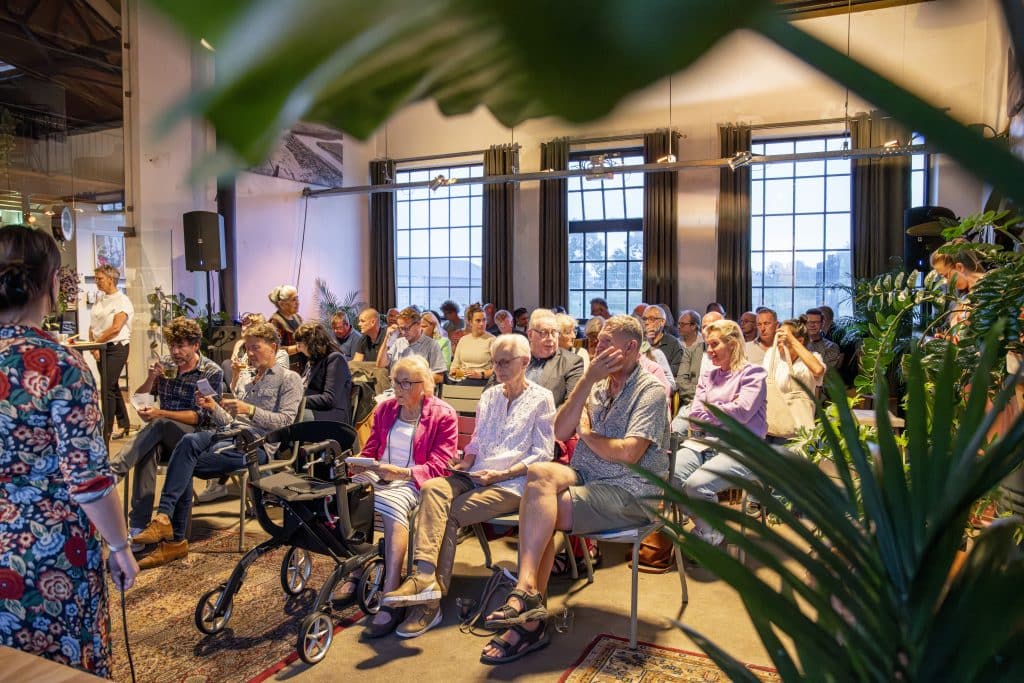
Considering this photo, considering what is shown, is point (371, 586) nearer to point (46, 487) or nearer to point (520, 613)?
point (520, 613)

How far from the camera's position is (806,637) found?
0.57m

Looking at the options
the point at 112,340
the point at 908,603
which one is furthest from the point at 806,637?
the point at 112,340

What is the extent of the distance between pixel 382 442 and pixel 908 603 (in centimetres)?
321

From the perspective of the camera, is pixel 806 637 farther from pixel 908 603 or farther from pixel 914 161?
pixel 914 161

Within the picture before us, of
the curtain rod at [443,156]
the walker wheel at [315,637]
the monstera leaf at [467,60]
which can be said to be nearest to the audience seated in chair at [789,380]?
the walker wheel at [315,637]

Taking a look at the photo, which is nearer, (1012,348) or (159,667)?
(1012,348)

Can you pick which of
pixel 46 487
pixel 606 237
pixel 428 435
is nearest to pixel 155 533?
pixel 428 435

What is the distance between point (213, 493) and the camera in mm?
5395

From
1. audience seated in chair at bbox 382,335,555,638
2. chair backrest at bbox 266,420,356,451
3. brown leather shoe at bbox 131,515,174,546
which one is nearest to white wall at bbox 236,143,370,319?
brown leather shoe at bbox 131,515,174,546

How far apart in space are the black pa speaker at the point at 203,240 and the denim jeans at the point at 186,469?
488 centimetres

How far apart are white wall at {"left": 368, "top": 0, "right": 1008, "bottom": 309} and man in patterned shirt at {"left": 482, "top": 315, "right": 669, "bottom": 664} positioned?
1216 millimetres

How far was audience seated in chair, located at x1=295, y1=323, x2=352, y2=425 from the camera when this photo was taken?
4953 mm

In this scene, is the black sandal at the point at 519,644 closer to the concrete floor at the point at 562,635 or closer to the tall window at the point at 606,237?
the concrete floor at the point at 562,635

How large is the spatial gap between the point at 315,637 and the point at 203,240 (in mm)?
6669
